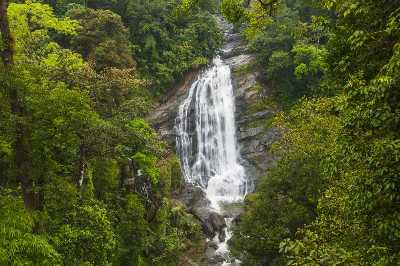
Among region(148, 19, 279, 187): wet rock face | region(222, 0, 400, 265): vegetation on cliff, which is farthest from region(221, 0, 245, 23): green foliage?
region(148, 19, 279, 187): wet rock face

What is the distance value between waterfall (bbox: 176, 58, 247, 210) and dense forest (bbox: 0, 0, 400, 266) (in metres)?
Result: 2.26

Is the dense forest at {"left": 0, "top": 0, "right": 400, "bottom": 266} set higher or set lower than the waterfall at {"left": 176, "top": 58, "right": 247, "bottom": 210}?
higher

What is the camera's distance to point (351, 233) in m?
9.65

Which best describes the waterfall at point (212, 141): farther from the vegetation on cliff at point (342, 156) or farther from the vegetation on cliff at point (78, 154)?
the vegetation on cliff at point (342, 156)

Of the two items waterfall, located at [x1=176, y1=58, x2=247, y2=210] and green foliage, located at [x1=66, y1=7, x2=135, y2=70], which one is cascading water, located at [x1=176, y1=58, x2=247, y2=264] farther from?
green foliage, located at [x1=66, y1=7, x2=135, y2=70]

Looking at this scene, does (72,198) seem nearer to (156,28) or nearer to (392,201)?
(392,201)

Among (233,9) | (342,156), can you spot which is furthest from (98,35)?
(342,156)

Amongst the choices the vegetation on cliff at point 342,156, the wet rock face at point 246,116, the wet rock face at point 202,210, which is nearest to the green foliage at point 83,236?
the vegetation on cliff at point 342,156

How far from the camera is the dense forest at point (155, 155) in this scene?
692cm

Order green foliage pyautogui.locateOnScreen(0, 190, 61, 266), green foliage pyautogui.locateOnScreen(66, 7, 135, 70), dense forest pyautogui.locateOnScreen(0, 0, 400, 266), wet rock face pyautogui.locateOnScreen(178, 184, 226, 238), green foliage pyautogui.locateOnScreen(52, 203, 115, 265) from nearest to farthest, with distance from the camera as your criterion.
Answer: dense forest pyautogui.locateOnScreen(0, 0, 400, 266) → green foliage pyautogui.locateOnScreen(0, 190, 61, 266) → green foliage pyautogui.locateOnScreen(52, 203, 115, 265) → green foliage pyautogui.locateOnScreen(66, 7, 135, 70) → wet rock face pyautogui.locateOnScreen(178, 184, 226, 238)

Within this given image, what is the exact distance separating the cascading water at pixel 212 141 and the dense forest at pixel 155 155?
2.29 metres

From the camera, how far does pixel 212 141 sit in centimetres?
3719

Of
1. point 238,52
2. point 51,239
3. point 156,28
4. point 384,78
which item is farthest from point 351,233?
point 238,52

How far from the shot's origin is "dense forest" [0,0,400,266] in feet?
22.7
